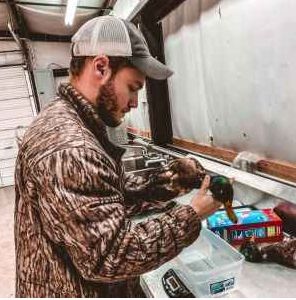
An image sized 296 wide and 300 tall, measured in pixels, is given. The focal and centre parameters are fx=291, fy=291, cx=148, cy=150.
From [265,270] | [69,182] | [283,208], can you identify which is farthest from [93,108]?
[283,208]

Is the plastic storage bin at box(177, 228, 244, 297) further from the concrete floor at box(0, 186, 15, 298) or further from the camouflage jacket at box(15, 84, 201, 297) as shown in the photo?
the concrete floor at box(0, 186, 15, 298)

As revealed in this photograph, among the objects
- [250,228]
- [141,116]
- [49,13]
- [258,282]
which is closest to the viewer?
[258,282]

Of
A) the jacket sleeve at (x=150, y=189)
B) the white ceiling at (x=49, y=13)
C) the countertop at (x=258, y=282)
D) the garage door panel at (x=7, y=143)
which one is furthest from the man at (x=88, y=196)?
the garage door panel at (x=7, y=143)

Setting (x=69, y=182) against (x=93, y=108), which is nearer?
(x=69, y=182)

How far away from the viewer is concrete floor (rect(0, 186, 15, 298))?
2686 mm

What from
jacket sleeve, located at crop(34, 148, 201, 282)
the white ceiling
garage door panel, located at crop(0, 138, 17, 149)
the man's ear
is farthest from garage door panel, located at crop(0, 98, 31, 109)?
jacket sleeve, located at crop(34, 148, 201, 282)

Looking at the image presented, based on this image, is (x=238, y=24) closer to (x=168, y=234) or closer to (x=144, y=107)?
(x=168, y=234)

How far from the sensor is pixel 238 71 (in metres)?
1.74

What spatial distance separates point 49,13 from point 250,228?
15.9 ft

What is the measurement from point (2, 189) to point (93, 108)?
6625 mm

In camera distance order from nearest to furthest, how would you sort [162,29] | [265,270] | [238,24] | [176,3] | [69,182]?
[69,182] → [265,270] → [238,24] → [176,3] → [162,29]

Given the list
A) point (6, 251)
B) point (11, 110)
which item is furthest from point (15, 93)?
point (6, 251)

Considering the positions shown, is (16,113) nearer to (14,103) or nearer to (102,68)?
(14,103)

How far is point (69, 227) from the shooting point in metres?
0.69
